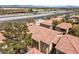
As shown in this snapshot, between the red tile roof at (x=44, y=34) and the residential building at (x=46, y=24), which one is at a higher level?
the residential building at (x=46, y=24)

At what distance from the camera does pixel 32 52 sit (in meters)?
1.66

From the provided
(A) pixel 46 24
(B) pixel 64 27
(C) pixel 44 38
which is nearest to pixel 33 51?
(C) pixel 44 38

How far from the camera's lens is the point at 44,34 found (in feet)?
5.96

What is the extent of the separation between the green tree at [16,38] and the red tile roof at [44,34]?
9 centimetres

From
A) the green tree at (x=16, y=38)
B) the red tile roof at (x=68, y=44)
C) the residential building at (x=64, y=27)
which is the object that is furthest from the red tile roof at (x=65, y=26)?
the green tree at (x=16, y=38)

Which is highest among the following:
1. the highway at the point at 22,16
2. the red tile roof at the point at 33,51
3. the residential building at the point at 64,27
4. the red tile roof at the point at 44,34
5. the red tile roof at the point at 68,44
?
the highway at the point at 22,16

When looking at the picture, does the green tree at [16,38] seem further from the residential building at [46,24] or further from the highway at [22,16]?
the residential building at [46,24]

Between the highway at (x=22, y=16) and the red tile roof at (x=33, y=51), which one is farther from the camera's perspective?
the highway at (x=22, y=16)

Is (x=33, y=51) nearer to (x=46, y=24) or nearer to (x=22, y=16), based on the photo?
(x=46, y=24)

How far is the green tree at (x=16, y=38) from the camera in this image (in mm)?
1724
